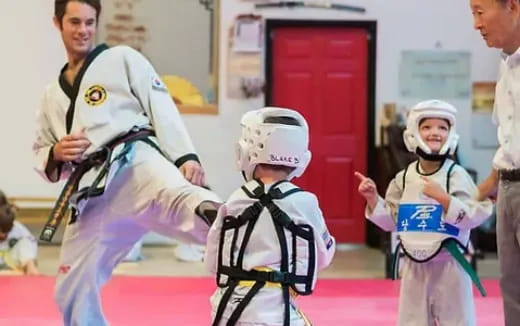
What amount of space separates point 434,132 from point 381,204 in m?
0.35

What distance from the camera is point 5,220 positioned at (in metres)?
6.27

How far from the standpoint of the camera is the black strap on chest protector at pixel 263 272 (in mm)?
2475

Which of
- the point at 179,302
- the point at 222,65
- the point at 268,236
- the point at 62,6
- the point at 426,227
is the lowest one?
the point at 179,302

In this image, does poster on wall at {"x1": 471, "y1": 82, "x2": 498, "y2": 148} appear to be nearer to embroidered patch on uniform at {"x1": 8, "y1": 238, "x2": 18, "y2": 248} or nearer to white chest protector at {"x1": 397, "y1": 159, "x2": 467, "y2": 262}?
embroidered patch on uniform at {"x1": 8, "y1": 238, "x2": 18, "y2": 248}

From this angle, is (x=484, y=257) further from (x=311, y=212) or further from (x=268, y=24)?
(x=311, y=212)

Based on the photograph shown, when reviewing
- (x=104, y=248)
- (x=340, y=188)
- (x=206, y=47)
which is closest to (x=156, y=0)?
(x=206, y=47)

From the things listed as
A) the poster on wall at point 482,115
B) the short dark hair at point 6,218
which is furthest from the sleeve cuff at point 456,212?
the poster on wall at point 482,115

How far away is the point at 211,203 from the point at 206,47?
5374mm

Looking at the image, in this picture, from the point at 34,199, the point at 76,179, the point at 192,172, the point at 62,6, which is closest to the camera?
the point at 192,172

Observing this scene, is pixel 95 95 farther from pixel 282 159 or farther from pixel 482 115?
pixel 482 115

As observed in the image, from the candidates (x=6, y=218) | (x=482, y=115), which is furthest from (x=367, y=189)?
(x=482, y=115)

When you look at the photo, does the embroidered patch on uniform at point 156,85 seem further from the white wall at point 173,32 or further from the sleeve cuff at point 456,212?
the white wall at point 173,32

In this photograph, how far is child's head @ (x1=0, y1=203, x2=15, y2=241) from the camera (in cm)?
625

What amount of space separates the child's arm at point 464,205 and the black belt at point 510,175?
0.37 meters
